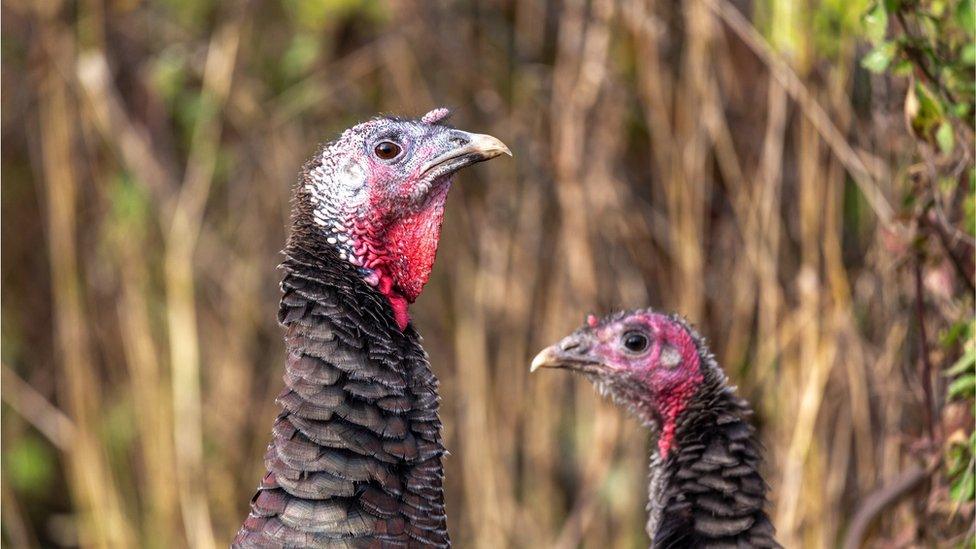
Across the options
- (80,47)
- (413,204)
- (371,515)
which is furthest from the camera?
(80,47)

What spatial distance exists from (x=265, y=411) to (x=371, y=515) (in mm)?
4215

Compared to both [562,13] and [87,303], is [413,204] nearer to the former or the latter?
[562,13]

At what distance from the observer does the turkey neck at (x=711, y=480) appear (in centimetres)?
292

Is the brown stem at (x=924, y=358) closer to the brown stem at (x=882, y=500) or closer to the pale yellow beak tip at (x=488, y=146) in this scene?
the brown stem at (x=882, y=500)

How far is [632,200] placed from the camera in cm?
555

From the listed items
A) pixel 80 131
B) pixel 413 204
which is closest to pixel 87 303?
pixel 80 131

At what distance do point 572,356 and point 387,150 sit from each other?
929mm

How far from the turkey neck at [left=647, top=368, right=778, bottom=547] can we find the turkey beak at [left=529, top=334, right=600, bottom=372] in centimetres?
34

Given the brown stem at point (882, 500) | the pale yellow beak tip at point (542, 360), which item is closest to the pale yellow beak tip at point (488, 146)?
the pale yellow beak tip at point (542, 360)

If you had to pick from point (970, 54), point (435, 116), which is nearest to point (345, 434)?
point (435, 116)

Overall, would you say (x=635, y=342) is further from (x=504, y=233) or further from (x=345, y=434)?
(x=504, y=233)

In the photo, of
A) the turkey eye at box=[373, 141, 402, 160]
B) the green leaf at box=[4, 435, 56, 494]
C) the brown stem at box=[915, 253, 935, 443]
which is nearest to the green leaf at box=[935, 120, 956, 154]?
the brown stem at box=[915, 253, 935, 443]

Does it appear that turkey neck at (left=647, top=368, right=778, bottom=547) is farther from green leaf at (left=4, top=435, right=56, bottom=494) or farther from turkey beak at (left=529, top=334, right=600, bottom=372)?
green leaf at (left=4, top=435, right=56, bottom=494)

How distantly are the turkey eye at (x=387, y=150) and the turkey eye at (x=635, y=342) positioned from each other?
93cm
